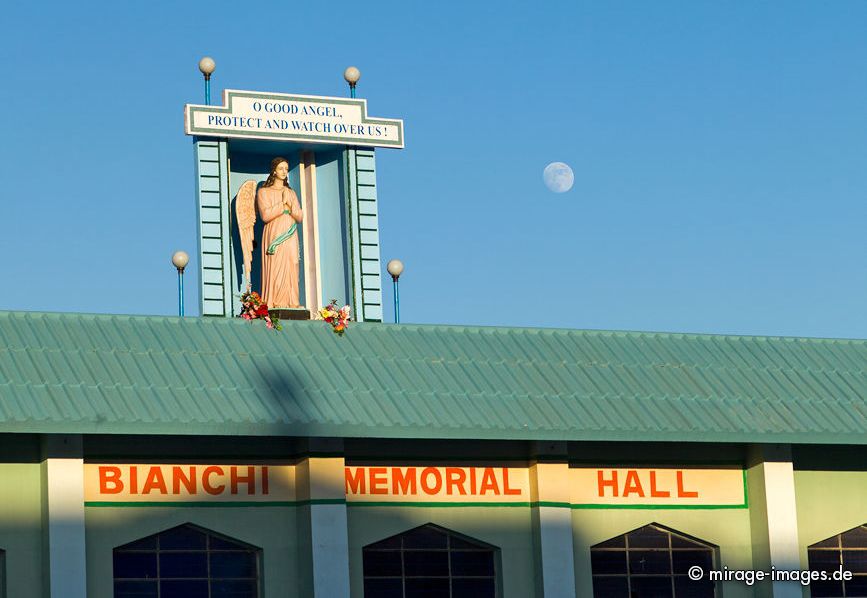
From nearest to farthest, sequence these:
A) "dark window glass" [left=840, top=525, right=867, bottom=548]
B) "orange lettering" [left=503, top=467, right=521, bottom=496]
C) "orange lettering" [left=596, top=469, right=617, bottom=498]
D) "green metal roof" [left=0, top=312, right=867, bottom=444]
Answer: "green metal roof" [left=0, top=312, right=867, bottom=444], "orange lettering" [left=503, top=467, right=521, bottom=496], "orange lettering" [left=596, top=469, right=617, bottom=498], "dark window glass" [left=840, top=525, right=867, bottom=548]

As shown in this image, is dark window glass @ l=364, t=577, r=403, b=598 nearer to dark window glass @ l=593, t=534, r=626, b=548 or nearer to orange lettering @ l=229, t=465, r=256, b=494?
orange lettering @ l=229, t=465, r=256, b=494

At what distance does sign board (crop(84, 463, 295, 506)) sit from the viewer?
24.3m

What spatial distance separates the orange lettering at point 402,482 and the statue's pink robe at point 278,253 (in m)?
4.06

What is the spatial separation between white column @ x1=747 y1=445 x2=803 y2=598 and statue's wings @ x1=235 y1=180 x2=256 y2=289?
8.88 m

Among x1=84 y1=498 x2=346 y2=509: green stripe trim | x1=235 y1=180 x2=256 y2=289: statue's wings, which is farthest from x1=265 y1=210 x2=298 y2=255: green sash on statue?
x1=84 y1=498 x2=346 y2=509: green stripe trim

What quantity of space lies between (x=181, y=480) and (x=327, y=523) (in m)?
2.15

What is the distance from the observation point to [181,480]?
24.8 meters

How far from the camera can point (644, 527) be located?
2741cm

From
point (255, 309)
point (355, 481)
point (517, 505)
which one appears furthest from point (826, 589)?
point (255, 309)

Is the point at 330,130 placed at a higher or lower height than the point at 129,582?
higher

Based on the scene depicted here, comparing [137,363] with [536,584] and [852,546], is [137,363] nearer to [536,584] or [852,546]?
[536,584]

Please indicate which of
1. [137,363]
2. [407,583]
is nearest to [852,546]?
[407,583]

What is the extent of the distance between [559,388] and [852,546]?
19.1 ft

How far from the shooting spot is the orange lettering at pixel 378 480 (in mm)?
25797
